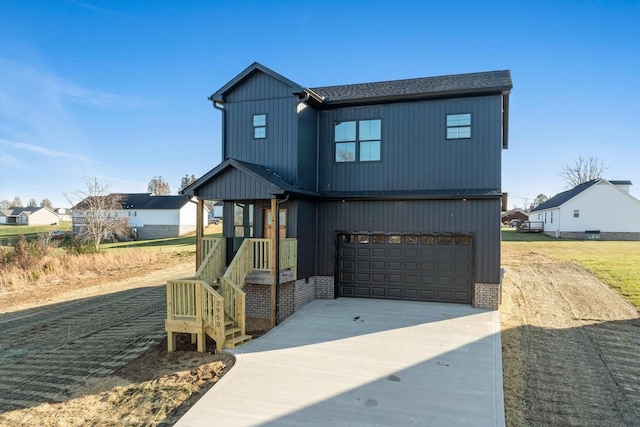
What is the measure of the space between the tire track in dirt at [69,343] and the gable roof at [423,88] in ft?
30.6

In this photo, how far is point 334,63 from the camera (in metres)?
18.3

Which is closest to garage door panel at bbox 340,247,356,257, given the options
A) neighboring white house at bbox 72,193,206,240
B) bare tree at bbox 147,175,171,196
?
neighboring white house at bbox 72,193,206,240

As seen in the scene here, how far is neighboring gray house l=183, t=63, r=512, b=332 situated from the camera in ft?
36.4

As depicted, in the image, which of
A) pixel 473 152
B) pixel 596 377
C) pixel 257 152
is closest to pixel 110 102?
pixel 257 152

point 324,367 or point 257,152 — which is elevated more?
point 257,152

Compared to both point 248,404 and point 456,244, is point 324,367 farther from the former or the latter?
point 456,244

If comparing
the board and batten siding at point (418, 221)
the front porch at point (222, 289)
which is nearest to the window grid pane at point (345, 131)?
the board and batten siding at point (418, 221)

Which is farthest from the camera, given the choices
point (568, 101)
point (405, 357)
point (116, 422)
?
point (568, 101)

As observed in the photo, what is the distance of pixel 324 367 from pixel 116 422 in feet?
11.4

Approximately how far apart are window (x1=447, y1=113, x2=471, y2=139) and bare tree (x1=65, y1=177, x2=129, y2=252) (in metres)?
31.2

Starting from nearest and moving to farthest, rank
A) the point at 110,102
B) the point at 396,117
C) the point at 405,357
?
the point at 405,357 < the point at 396,117 < the point at 110,102

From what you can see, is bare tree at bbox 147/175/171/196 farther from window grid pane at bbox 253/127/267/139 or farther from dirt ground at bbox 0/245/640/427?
window grid pane at bbox 253/127/267/139

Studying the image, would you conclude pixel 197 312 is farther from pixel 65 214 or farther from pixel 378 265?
pixel 65 214

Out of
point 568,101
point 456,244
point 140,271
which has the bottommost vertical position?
point 140,271
